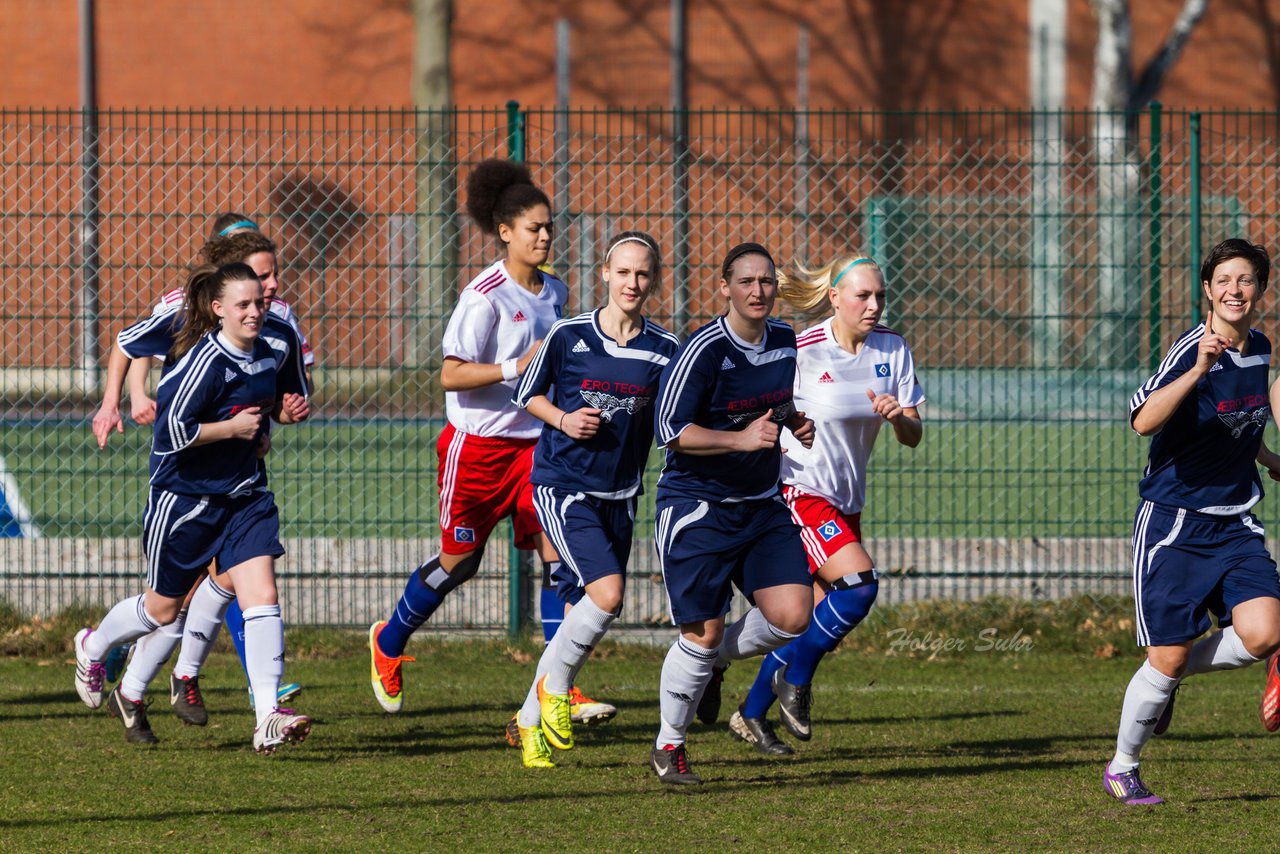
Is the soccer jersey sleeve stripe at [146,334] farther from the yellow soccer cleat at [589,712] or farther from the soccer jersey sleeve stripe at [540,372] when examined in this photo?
the yellow soccer cleat at [589,712]

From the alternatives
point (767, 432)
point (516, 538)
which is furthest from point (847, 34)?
point (767, 432)

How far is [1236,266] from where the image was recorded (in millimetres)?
5316

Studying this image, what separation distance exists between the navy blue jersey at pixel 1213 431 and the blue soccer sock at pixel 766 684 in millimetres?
1656

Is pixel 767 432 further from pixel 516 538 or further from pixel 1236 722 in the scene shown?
pixel 1236 722

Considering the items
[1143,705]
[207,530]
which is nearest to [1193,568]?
[1143,705]

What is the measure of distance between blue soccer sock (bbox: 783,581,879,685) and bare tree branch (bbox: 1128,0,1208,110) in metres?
20.1

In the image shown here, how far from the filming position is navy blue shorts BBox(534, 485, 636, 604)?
6.04m

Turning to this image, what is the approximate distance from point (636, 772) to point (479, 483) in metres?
1.53

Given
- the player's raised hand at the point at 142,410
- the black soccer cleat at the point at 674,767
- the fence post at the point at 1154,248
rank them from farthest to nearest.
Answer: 1. the fence post at the point at 1154,248
2. the player's raised hand at the point at 142,410
3. the black soccer cleat at the point at 674,767

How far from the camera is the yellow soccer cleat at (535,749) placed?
630cm

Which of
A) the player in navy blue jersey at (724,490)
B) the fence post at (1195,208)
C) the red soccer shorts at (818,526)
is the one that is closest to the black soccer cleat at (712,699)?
the red soccer shorts at (818,526)

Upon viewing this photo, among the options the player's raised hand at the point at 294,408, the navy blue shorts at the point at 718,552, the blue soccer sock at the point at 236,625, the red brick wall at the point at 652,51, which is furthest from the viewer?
the red brick wall at the point at 652,51

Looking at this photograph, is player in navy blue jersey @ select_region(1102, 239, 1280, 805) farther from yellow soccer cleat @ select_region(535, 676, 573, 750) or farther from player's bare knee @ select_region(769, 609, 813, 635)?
yellow soccer cleat @ select_region(535, 676, 573, 750)

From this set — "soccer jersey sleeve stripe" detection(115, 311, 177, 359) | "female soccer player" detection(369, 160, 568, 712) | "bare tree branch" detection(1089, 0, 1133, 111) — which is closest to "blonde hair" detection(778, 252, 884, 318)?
"female soccer player" detection(369, 160, 568, 712)
